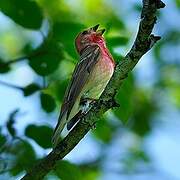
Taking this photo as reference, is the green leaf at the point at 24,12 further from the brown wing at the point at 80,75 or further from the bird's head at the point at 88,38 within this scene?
the bird's head at the point at 88,38

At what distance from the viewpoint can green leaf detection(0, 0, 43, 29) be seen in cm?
581

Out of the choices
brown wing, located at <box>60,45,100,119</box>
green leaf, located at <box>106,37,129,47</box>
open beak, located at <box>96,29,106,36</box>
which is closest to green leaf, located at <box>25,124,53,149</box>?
brown wing, located at <box>60,45,100,119</box>

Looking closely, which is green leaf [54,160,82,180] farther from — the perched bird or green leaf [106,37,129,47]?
green leaf [106,37,129,47]

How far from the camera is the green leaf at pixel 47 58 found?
19.7 feet

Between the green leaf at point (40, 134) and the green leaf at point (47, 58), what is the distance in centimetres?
58

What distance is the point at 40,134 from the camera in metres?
5.59

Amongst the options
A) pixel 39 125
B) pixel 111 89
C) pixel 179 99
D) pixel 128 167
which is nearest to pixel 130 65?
pixel 111 89

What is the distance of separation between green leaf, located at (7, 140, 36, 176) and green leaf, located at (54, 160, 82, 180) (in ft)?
1.27

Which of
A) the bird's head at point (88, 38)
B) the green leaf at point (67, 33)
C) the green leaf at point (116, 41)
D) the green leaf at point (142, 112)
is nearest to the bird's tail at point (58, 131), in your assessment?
the green leaf at point (67, 33)

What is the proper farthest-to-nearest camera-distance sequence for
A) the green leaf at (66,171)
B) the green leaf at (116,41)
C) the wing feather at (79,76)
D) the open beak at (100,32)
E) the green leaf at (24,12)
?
the open beak at (100,32) → the wing feather at (79,76) → the green leaf at (116,41) → the green leaf at (24,12) → the green leaf at (66,171)

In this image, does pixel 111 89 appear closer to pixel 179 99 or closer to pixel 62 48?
pixel 62 48

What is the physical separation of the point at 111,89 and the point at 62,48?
121cm

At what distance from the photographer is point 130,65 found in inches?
185

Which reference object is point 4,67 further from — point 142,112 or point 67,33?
point 142,112
